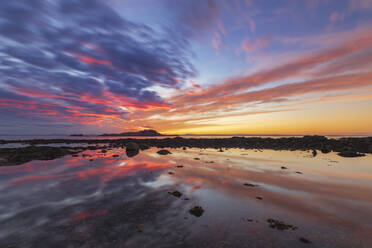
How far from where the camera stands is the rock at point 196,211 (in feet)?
20.8

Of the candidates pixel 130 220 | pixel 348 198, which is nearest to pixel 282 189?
pixel 348 198

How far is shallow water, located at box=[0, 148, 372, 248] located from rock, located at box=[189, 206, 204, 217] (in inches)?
7.9

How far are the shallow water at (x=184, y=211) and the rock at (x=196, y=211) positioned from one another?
20cm

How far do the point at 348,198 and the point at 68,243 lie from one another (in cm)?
1181

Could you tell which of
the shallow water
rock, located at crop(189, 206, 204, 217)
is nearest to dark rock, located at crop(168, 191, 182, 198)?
the shallow water

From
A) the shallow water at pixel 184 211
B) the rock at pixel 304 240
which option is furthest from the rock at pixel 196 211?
the rock at pixel 304 240

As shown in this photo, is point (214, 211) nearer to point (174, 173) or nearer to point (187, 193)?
point (187, 193)

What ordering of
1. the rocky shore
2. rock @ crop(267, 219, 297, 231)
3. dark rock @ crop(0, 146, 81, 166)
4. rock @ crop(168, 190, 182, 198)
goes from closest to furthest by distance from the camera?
rock @ crop(267, 219, 297, 231) → rock @ crop(168, 190, 182, 198) → dark rock @ crop(0, 146, 81, 166) → the rocky shore

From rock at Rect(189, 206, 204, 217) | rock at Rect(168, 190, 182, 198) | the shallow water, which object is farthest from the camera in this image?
rock at Rect(168, 190, 182, 198)

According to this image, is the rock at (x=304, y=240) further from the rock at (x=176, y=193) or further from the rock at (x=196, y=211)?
the rock at (x=176, y=193)

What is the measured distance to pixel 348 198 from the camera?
25.5 ft

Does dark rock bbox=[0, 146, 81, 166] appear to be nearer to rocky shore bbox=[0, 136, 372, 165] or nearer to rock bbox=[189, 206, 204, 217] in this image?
rocky shore bbox=[0, 136, 372, 165]

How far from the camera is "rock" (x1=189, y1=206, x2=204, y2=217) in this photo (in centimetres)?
634

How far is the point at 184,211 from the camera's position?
6629 mm
